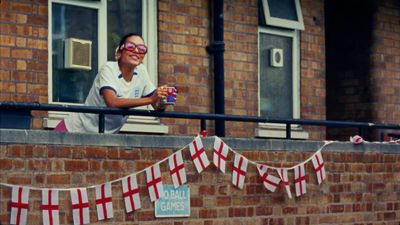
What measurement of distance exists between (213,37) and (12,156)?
419 cm

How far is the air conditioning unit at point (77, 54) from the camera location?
1233 centimetres

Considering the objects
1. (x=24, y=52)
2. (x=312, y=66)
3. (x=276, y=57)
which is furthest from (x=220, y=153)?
(x=312, y=66)

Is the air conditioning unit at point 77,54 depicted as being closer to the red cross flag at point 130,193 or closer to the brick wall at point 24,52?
the brick wall at point 24,52

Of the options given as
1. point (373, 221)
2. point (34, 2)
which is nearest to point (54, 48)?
point (34, 2)

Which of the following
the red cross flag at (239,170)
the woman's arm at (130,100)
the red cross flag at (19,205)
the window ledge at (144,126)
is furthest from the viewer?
the window ledge at (144,126)

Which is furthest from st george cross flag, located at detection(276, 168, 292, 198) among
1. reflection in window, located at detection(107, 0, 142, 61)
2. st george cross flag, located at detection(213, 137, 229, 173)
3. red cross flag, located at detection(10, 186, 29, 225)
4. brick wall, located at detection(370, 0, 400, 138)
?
brick wall, located at detection(370, 0, 400, 138)

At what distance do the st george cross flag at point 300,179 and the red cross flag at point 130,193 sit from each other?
7.24ft

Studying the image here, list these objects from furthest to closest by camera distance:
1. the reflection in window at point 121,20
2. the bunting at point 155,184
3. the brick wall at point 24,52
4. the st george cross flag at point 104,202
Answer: the reflection in window at point 121,20 → the brick wall at point 24,52 → the st george cross flag at point 104,202 → the bunting at point 155,184

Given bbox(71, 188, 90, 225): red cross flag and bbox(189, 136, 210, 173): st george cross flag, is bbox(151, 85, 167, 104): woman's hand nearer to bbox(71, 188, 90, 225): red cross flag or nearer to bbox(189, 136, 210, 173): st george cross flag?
bbox(189, 136, 210, 173): st george cross flag

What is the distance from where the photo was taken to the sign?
11.2 m

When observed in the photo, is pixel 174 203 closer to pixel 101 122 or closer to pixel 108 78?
pixel 101 122

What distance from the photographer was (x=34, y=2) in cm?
1212

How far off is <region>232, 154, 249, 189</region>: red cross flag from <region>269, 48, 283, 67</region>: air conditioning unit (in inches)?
111

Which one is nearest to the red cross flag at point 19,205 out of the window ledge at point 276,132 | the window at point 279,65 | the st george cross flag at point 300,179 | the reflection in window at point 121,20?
the reflection in window at point 121,20
